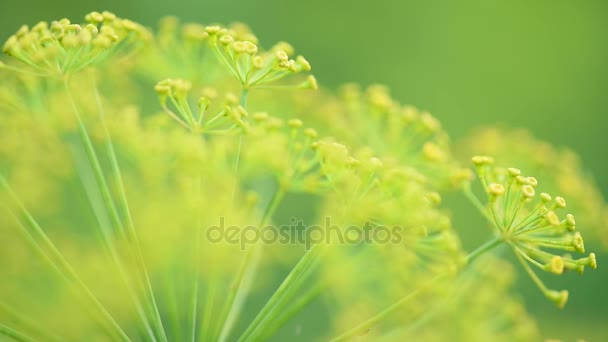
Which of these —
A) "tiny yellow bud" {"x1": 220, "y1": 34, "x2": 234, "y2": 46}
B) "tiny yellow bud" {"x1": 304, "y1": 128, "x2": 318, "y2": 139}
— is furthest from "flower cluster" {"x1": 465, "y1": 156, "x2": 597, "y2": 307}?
"tiny yellow bud" {"x1": 220, "y1": 34, "x2": 234, "y2": 46}

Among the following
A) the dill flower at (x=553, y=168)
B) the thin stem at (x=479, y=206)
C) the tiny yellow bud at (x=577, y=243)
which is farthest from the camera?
the dill flower at (x=553, y=168)

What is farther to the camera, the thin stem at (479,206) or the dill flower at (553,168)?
the dill flower at (553,168)

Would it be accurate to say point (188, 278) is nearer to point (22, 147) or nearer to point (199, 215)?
point (22, 147)

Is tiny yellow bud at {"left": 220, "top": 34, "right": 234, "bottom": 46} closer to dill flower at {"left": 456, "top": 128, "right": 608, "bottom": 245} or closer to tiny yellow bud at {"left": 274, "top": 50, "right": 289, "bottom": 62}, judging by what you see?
tiny yellow bud at {"left": 274, "top": 50, "right": 289, "bottom": 62}

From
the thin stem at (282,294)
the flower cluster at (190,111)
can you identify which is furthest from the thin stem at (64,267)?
the flower cluster at (190,111)

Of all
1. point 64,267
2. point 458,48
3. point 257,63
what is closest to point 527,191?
point 257,63

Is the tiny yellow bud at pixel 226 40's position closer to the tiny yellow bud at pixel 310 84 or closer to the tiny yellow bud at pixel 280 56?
the tiny yellow bud at pixel 280 56

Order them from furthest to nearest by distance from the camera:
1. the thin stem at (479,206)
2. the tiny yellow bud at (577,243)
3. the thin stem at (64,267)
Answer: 1. the thin stem at (479,206)
2. the tiny yellow bud at (577,243)
3. the thin stem at (64,267)

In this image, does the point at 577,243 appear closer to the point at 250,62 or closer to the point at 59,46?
the point at 250,62
